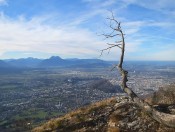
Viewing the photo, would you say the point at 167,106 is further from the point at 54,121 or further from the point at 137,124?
the point at 54,121

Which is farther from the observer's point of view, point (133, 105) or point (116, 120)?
point (133, 105)

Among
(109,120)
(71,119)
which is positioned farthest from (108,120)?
(71,119)

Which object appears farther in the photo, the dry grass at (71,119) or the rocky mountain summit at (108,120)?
the dry grass at (71,119)

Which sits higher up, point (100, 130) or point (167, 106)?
point (167, 106)

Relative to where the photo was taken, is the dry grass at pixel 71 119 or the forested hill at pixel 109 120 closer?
the forested hill at pixel 109 120

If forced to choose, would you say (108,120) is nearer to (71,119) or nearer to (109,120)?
(109,120)

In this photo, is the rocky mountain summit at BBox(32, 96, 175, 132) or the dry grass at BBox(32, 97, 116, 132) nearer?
the rocky mountain summit at BBox(32, 96, 175, 132)

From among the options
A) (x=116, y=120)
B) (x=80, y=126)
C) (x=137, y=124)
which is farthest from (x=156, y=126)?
(x=80, y=126)

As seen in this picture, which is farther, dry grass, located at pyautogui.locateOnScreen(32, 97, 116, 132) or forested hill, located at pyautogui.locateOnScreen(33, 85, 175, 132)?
dry grass, located at pyautogui.locateOnScreen(32, 97, 116, 132)
